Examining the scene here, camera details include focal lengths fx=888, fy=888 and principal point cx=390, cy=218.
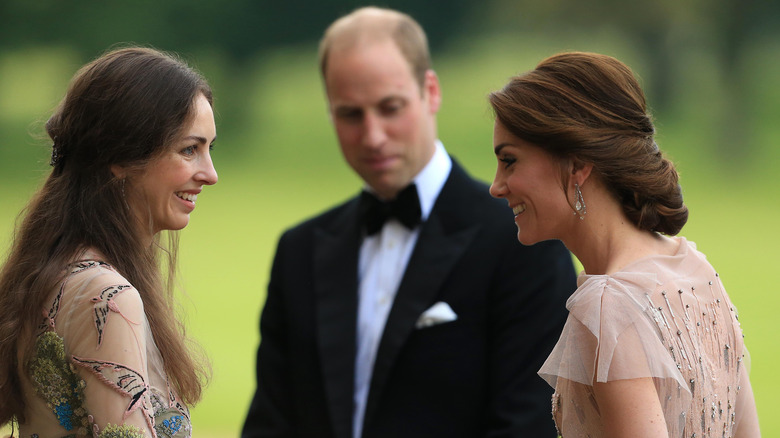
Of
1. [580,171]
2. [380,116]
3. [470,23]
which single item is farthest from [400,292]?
[470,23]

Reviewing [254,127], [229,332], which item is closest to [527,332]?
[229,332]

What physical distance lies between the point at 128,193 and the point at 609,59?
3.33 feet

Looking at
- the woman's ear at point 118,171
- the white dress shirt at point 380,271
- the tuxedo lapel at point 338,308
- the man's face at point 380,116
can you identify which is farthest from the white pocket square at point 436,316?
the woman's ear at point 118,171

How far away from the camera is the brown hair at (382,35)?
301 centimetres

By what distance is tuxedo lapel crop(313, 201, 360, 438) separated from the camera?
107 inches

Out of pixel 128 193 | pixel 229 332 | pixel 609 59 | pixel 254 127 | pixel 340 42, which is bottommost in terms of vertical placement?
pixel 229 332

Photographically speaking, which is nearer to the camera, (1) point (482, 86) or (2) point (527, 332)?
(2) point (527, 332)

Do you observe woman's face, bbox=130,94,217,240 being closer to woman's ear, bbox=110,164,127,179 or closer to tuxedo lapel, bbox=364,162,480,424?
woman's ear, bbox=110,164,127,179

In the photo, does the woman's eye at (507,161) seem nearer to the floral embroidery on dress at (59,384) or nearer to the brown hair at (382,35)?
the floral embroidery on dress at (59,384)

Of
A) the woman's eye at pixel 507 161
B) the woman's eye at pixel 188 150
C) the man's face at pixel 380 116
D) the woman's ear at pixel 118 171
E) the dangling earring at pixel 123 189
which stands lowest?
the dangling earring at pixel 123 189

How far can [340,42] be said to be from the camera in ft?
9.87

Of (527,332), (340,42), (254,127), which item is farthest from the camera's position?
(254,127)

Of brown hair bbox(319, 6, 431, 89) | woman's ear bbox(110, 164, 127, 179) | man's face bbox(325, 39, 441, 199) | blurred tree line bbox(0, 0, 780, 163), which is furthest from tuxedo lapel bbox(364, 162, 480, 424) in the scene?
blurred tree line bbox(0, 0, 780, 163)

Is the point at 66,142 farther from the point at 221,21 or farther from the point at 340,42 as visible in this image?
the point at 221,21
